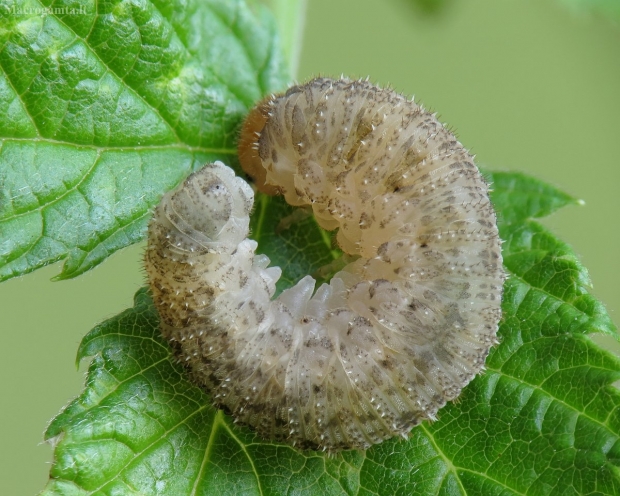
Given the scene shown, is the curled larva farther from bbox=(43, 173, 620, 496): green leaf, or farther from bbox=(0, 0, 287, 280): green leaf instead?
bbox=(0, 0, 287, 280): green leaf

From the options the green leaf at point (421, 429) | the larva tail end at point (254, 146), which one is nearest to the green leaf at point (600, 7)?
the green leaf at point (421, 429)

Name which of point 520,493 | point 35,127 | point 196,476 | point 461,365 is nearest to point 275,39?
point 35,127

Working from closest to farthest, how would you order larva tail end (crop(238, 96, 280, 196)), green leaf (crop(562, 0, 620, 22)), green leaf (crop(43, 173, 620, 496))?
green leaf (crop(43, 173, 620, 496)) < larva tail end (crop(238, 96, 280, 196)) < green leaf (crop(562, 0, 620, 22))

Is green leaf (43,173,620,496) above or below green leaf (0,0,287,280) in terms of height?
below

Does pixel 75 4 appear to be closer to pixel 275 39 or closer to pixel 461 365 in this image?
pixel 275 39

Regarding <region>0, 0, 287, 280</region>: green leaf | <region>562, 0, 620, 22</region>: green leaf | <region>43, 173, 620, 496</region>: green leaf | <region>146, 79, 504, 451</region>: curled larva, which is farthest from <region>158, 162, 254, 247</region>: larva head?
<region>562, 0, 620, 22</region>: green leaf
